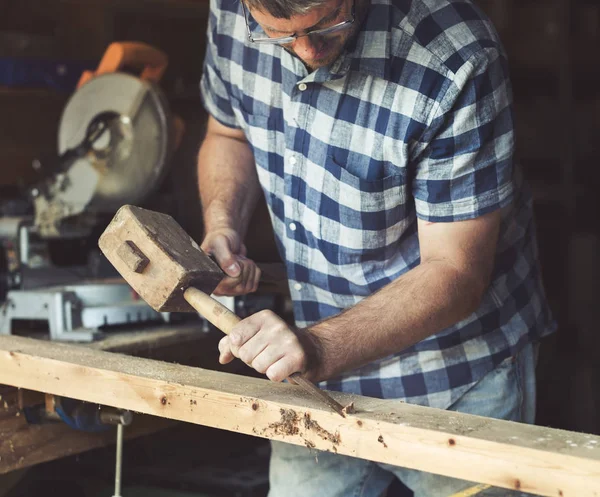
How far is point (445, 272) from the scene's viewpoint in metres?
1.62

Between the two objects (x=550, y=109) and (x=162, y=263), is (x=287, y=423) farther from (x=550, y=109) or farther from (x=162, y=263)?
(x=550, y=109)

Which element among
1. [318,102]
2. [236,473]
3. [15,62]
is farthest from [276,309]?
[15,62]

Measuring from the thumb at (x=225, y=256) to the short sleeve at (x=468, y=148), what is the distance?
0.38 meters

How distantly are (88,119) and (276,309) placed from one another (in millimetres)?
909

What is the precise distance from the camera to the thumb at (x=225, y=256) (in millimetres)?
1823

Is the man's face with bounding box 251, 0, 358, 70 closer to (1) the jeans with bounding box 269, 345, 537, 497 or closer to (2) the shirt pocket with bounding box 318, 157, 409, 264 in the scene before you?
(2) the shirt pocket with bounding box 318, 157, 409, 264

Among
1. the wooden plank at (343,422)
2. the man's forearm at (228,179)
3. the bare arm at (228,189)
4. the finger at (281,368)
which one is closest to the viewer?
the wooden plank at (343,422)

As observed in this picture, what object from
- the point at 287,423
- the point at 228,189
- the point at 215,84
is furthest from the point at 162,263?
the point at 215,84

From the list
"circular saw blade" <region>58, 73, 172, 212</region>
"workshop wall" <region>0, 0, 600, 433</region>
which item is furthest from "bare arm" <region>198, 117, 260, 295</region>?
"workshop wall" <region>0, 0, 600, 433</region>

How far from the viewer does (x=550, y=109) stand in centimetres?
454

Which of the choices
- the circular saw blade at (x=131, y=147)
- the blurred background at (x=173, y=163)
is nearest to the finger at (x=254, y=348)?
the blurred background at (x=173, y=163)

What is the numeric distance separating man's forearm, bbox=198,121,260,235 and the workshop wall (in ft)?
6.65

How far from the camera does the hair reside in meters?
1.44

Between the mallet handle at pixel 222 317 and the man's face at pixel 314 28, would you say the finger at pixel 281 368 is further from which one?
the man's face at pixel 314 28
